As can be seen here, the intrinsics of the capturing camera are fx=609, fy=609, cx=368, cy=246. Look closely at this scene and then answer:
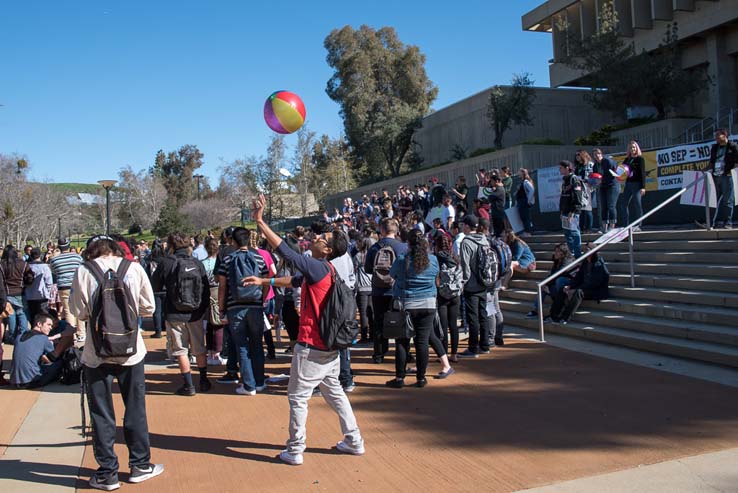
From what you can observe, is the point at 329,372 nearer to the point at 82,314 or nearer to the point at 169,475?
the point at 169,475

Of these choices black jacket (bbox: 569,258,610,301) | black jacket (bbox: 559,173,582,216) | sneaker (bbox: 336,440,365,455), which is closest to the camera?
sneaker (bbox: 336,440,365,455)

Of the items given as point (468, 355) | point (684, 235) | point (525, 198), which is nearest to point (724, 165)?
point (684, 235)

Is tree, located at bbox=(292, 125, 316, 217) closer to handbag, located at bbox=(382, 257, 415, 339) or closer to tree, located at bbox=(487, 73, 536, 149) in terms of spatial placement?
tree, located at bbox=(487, 73, 536, 149)

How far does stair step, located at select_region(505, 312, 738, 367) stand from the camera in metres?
7.48

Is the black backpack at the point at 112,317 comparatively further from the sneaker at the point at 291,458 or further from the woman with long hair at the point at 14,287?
the woman with long hair at the point at 14,287

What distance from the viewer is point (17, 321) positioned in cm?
1206

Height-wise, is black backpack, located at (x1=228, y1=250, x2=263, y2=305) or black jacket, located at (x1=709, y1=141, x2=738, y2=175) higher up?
black jacket, located at (x1=709, y1=141, x2=738, y2=175)

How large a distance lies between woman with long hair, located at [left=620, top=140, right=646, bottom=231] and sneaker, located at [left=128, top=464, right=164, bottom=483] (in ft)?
33.8

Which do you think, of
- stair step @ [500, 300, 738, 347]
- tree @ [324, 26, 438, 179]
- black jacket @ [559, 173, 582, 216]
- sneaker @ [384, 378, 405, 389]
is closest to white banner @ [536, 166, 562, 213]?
black jacket @ [559, 173, 582, 216]

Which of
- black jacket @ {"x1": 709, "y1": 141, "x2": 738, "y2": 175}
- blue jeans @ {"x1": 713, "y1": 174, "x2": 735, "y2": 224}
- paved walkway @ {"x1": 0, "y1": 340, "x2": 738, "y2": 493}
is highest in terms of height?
black jacket @ {"x1": 709, "y1": 141, "x2": 738, "y2": 175}

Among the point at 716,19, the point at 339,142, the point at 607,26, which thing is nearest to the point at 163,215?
the point at 339,142

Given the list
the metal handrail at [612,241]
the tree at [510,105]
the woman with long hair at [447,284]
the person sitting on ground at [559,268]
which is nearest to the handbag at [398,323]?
the woman with long hair at [447,284]

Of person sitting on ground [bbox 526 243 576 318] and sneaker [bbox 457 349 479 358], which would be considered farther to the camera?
person sitting on ground [bbox 526 243 576 318]

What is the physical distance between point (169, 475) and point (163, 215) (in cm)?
3639
